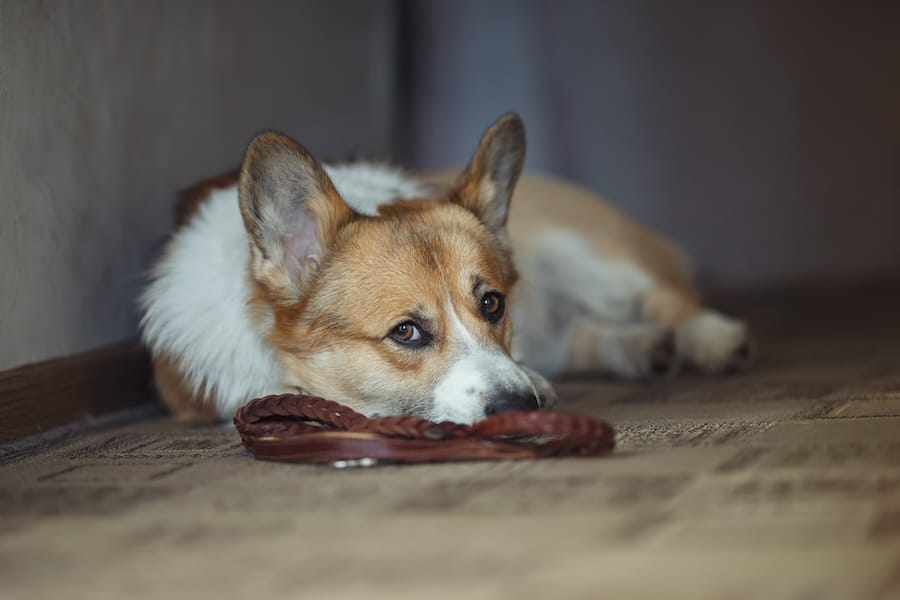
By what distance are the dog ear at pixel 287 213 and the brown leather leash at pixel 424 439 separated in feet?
1.54

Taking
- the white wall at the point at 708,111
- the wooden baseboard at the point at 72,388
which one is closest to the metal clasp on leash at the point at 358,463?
the wooden baseboard at the point at 72,388

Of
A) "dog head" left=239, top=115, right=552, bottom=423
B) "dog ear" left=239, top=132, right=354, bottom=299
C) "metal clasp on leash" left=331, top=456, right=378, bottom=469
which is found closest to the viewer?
"metal clasp on leash" left=331, top=456, right=378, bottom=469

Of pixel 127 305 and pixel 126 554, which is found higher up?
pixel 127 305

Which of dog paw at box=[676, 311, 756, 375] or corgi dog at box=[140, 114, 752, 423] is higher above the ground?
corgi dog at box=[140, 114, 752, 423]

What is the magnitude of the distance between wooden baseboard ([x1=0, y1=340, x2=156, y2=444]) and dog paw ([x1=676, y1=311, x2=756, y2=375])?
1.67 metres

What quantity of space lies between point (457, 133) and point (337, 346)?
4220 mm

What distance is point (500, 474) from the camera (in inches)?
76.1

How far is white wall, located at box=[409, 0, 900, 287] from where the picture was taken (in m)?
6.28

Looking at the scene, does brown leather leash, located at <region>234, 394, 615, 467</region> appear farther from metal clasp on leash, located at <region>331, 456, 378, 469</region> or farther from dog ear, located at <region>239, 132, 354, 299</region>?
dog ear, located at <region>239, 132, 354, 299</region>

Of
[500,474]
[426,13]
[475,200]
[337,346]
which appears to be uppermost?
[426,13]

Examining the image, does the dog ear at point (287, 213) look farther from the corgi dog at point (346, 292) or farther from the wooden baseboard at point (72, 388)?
the wooden baseboard at point (72, 388)

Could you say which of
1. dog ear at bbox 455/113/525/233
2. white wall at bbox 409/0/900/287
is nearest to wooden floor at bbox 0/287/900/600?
dog ear at bbox 455/113/525/233

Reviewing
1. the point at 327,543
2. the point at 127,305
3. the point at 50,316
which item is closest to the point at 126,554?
the point at 327,543

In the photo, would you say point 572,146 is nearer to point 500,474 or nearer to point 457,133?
point 457,133
